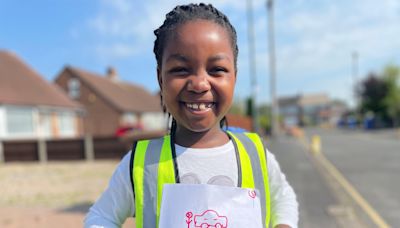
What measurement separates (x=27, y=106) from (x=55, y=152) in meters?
7.13

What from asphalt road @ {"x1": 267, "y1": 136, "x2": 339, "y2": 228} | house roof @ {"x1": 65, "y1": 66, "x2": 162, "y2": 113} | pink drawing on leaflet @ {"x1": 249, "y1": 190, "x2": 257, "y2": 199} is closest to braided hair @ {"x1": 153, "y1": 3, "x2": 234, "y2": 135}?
pink drawing on leaflet @ {"x1": 249, "y1": 190, "x2": 257, "y2": 199}

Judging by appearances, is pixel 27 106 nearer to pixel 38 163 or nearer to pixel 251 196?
pixel 38 163

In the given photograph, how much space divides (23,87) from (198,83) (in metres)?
23.4

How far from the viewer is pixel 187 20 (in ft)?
4.26

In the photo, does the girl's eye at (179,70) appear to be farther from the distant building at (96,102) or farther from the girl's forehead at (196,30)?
the distant building at (96,102)

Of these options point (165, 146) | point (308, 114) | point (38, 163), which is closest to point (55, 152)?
point (38, 163)

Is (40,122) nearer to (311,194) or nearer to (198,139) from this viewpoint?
(311,194)

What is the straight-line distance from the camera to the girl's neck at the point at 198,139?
1.38 meters

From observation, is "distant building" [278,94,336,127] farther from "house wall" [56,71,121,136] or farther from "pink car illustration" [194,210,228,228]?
"pink car illustration" [194,210,228,228]

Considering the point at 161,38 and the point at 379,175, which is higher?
the point at 161,38

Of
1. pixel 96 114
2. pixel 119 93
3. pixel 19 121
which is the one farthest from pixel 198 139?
pixel 119 93

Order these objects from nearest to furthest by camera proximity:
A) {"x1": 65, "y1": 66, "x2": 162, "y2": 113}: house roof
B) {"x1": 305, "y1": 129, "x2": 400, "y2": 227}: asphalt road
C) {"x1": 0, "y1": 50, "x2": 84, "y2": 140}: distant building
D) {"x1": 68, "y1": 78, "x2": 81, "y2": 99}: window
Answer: {"x1": 305, "y1": 129, "x2": 400, "y2": 227}: asphalt road < {"x1": 0, "y1": 50, "x2": 84, "y2": 140}: distant building < {"x1": 65, "y1": 66, "x2": 162, "y2": 113}: house roof < {"x1": 68, "y1": 78, "x2": 81, "y2": 99}: window

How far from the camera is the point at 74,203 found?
684 centimetres

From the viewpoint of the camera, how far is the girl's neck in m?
1.38
